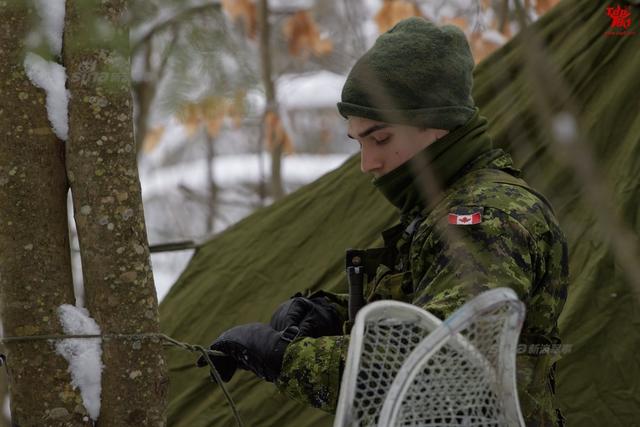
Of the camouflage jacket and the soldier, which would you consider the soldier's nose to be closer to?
the soldier

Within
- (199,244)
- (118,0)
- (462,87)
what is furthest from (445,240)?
(199,244)

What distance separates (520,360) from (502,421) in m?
0.30

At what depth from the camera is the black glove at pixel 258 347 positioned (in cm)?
157

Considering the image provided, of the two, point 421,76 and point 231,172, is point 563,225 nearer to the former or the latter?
point 421,76

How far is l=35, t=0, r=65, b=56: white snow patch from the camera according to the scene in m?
1.46

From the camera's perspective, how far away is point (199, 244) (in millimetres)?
3230

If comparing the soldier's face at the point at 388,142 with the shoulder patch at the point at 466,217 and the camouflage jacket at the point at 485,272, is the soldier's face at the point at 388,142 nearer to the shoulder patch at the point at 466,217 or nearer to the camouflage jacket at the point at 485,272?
the camouflage jacket at the point at 485,272

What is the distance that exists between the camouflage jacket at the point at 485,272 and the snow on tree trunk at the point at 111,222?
0.26 meters

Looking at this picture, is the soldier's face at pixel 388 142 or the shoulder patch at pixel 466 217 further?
the soldier's face at pixel 388 142

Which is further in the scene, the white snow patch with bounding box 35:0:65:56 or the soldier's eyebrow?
the soldier's eyebrow

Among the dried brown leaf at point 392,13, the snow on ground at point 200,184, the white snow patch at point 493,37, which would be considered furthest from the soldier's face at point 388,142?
the snow on ground at point 200,184

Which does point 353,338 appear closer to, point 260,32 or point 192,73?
point 192,73

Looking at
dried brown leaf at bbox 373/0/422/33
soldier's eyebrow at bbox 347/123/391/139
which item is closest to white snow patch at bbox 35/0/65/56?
soldier's eyebrow at bbox 347/123/391/139

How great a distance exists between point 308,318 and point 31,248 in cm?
52
